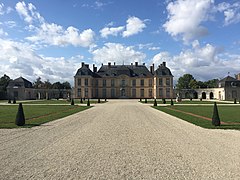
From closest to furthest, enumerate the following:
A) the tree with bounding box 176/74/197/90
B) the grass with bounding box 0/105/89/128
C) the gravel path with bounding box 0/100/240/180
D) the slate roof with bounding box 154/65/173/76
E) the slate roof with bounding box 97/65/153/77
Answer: the gravel path with bounding box 0/100/240/180 → the grass with bounding box 0/105/89/128 → the slate roof with bounding box 154/65/173/76 → the slate roof with bounding box 97/65/153/77 → the tree with bounding box 176/74/197/90

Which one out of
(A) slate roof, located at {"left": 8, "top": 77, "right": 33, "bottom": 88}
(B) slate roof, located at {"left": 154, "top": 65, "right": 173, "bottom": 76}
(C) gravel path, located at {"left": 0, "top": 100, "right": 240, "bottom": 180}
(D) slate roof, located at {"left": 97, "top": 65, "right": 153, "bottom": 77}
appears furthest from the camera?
(D) slate roof, located at {"left": 97, "top": 65, "right": 153, "bottom": 77}

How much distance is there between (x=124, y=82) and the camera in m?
52.6

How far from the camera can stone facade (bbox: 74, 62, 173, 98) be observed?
166ft

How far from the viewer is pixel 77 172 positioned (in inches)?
148

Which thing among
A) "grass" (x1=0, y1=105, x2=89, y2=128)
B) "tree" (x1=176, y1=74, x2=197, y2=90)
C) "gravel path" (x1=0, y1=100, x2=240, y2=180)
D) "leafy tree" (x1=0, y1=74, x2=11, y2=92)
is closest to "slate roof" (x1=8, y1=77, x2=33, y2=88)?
"leafy tree" (x1=0, y1=74, x2=11, y2=92)

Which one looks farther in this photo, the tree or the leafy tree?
the tree

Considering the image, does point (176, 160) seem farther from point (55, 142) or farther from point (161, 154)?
point (55, 142)

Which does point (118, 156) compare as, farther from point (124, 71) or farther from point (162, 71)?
point (124, 71)

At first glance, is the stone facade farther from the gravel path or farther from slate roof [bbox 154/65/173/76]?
the gravel path

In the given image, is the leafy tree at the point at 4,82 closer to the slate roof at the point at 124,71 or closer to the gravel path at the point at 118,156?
the slate roof at the point at 124,71

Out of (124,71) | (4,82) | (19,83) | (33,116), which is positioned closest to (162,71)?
(124,71)

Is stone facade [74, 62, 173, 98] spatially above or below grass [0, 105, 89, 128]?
above

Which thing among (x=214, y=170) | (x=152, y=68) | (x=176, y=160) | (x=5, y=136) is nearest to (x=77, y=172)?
(x=176, y=160)

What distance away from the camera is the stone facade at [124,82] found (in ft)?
166
